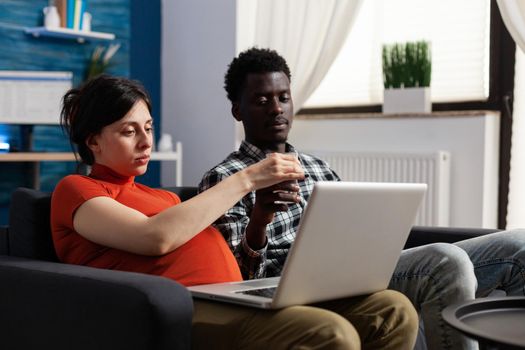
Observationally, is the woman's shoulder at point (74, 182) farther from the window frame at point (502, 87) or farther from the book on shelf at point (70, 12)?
the book on shelf at point (70, 12)

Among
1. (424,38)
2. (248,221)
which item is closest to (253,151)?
(248,221)

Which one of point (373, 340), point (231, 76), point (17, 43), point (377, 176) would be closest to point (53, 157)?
point (17, 43)

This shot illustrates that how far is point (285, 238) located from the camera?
6.70 ft

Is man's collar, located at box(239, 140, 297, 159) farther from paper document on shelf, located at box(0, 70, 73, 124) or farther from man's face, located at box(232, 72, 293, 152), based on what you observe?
paper document on shelf, located at box(0, 70, 73, 124)

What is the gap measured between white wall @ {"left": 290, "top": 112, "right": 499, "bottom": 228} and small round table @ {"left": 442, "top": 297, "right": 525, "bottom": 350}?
2.20m

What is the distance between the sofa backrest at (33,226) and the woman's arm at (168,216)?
0.65 ft

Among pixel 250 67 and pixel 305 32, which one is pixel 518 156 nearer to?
pixel 305 32

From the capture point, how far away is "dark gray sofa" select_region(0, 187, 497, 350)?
4.60 ft

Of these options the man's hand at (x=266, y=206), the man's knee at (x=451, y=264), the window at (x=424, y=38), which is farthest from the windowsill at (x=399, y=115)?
the man's hand at (x=266, y=206)

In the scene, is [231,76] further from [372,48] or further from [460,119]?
[372,48]

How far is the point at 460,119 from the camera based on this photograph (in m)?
3.64

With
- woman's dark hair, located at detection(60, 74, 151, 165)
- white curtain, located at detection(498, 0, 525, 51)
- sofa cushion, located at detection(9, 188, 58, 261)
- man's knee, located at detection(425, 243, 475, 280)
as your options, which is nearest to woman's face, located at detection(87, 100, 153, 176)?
woman's dark hair, located at detection(60, 74, 151, 165)

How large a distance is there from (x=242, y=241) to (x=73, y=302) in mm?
473

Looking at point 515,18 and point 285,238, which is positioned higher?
point 515,18
